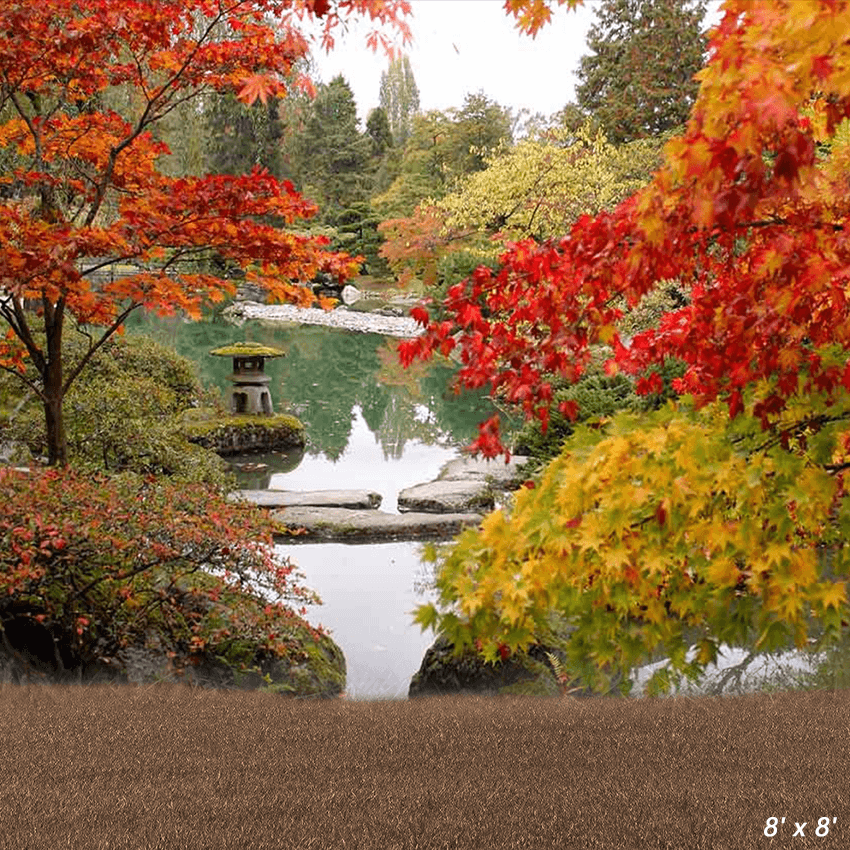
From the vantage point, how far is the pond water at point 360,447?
7078 mm

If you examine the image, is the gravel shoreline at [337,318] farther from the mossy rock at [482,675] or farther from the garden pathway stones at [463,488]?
the mossy rock at [482,675]

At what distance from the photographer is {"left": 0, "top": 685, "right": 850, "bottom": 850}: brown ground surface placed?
2.44 m

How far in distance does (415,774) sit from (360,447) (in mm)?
11526

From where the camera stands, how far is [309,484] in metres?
11.9

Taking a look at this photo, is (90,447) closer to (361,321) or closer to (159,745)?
(159,745)

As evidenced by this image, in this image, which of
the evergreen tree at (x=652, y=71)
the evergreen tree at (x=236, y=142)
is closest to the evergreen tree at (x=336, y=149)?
the evergreen tree at (x=236, y=142)

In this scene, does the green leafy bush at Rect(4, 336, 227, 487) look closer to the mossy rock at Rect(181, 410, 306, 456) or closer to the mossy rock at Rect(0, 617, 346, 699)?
the mossy rock at Rect(0, 617, 346, 699)

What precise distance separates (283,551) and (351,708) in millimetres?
4996

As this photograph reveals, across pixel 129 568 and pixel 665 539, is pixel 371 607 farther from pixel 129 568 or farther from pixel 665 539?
pixel 665 539

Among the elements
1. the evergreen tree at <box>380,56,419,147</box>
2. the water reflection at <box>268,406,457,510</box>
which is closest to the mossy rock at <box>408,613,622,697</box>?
the water reflection at <box>268,406,457,510</box>

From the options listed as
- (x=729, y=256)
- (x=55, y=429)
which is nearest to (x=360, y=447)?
(x=55, y=429)

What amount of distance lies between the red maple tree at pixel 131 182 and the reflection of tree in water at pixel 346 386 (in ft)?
25.1

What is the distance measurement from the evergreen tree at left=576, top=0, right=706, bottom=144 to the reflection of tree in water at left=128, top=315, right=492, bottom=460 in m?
8.31

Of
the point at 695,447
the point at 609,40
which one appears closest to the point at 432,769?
the point at 695,447
